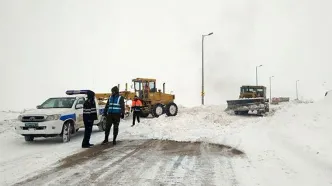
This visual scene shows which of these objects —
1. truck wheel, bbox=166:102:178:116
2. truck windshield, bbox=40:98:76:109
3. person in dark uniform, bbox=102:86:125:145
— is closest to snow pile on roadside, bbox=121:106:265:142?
person in dark uniform, bbox=102:86:125:145

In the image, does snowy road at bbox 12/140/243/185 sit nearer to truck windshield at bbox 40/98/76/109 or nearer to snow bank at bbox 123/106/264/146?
snow bank at bbox 123/106/264/146

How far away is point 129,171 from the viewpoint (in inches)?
270

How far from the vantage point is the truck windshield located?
13.1 metres

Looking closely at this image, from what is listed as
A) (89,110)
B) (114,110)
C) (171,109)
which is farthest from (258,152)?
(171,109)

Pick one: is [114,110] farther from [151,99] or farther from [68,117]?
[151,99]

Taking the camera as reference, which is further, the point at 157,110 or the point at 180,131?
the point at 157,110

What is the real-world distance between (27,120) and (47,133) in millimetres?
904

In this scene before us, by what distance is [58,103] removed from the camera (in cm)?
1331

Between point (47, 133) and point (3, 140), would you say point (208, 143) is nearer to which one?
point (47, 133)

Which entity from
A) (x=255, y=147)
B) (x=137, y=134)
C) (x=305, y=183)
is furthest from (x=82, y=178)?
(x=137, y=134)

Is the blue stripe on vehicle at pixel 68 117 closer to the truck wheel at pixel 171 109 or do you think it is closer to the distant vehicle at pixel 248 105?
the truck wheel at pixel 171 109

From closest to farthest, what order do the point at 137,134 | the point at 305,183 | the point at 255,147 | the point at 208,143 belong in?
the point at 305,183 → the point at 255,147 → the point at 208,143 → the point at 137,134

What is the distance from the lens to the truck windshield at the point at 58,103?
1312 centimetres

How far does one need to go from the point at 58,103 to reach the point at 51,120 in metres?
1.86
